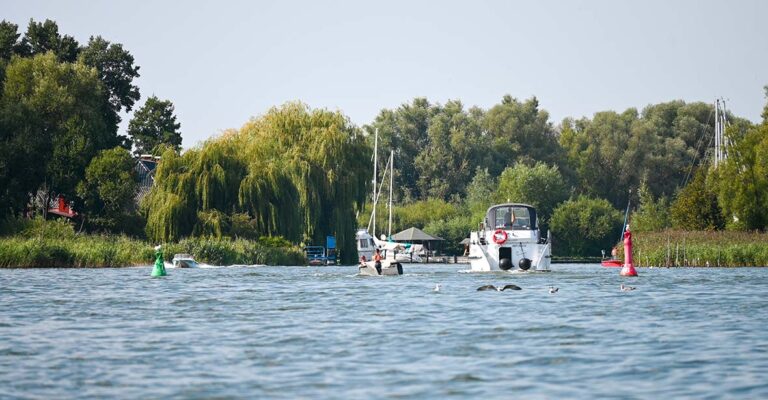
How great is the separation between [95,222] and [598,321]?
52.5 metres

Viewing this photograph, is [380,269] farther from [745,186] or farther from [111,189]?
[745,186]

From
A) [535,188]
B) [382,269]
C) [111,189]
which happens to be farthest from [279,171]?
[535,188]

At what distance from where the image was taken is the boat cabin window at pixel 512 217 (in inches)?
2359

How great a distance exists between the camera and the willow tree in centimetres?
7106

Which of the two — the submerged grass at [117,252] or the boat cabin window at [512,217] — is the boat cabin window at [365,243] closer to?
the submerged grass at [117,252]

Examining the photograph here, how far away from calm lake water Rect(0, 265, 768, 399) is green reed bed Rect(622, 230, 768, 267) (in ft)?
99.0

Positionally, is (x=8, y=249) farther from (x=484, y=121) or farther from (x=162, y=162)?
(x=484, y=121)

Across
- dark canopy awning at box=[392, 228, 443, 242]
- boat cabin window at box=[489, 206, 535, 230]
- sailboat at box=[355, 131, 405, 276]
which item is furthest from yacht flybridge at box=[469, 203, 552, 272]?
dark canopy awning at box=[392, 228, 443, 242]

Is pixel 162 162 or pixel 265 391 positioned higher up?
pixel 162 162

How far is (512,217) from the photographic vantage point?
60.0m

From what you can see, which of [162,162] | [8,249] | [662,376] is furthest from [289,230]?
[662,376]

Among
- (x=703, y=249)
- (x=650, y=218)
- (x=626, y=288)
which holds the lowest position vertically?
(x=626, y=288)

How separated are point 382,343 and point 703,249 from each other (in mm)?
52480

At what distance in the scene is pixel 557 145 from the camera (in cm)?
13000
